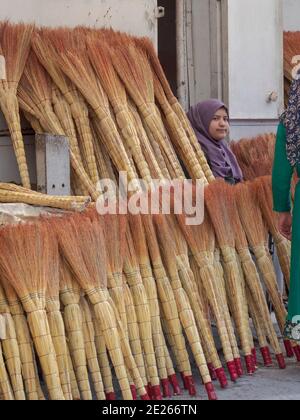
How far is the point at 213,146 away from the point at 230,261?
1094 millimetres

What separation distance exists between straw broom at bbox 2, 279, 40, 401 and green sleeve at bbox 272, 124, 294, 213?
1441 mm

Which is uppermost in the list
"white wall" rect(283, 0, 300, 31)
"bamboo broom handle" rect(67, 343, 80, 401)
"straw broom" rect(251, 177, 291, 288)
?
"white wall" rect(283, 0, 300, 31)

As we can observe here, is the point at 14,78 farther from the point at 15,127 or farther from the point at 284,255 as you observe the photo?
the point at 284,255

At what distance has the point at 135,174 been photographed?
461cm

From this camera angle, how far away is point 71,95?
4.61m

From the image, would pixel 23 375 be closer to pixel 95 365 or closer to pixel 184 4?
pixel 95 365

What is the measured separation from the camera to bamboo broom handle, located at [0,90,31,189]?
4.42 meters

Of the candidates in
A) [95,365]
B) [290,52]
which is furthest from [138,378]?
[290,52]

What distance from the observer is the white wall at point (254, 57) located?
580 centimetres

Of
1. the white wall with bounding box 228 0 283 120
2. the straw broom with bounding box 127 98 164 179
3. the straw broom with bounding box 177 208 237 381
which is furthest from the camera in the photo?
the white wall with bounding box 228 0 283 120

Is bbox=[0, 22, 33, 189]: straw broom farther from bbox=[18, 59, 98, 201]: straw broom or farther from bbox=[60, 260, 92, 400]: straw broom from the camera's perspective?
bbox=[60, 260, 92, 400]: straw broom

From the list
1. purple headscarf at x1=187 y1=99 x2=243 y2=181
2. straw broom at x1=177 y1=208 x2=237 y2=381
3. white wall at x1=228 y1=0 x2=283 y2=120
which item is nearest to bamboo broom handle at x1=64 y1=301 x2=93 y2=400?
straw broom at x1=177 y1=208 x2=237 y2=381

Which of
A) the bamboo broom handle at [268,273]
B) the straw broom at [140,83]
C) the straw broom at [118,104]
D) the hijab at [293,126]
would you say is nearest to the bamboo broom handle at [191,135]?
the straw broom at [140,83]

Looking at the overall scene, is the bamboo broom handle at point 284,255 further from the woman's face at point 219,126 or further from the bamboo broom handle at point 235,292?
the woman's face at point 219,126
